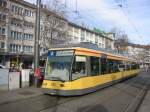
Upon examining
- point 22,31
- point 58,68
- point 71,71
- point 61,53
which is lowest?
point 71,71

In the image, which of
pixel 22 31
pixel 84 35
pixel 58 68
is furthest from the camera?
pixel 84 35

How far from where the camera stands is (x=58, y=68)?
15.6m

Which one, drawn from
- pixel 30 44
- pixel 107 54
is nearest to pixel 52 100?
pixel 107 54

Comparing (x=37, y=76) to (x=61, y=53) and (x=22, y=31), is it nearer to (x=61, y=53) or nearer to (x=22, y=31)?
(x=61, y=53)

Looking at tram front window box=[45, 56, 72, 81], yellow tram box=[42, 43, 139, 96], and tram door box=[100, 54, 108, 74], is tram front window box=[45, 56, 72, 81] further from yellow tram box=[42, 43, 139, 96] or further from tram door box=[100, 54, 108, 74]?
tram door box=[100, 54, 108, 74]

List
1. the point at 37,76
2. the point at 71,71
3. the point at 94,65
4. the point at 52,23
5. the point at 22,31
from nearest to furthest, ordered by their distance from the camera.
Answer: the point at 71,71
the point at 94,65
the point at 37,76
the point at 52,23
the point at 22,31

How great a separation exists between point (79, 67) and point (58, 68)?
1126mm

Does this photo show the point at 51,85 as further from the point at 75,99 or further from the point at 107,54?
the point at 107,54

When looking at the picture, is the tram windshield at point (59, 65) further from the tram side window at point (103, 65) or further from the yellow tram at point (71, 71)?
the tram side window at point (103, 65)

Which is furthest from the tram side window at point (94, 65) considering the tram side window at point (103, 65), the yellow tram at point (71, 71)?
the tram side window at point (103, 65)

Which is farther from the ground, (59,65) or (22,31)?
(22,31)

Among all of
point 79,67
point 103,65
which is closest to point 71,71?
point 79,67

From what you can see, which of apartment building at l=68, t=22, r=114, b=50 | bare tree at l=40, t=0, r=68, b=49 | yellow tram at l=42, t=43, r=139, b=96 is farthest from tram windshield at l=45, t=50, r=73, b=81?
apartment building at l=68, t=22, r=114, b=50

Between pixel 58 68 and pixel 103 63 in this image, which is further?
pixel 103 63
